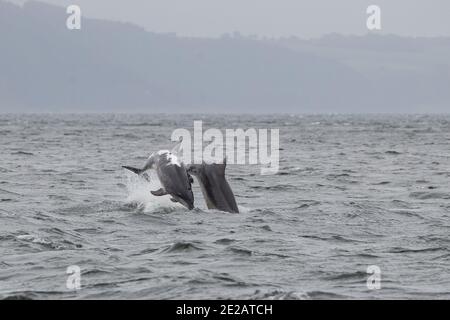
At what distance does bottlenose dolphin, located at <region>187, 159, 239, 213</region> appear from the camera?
21.8 meters

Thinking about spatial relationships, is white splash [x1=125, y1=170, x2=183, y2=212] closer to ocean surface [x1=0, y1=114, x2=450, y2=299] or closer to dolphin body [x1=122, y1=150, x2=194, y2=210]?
ocean surface [x1=0, y1=114, x2=450, y2=299]

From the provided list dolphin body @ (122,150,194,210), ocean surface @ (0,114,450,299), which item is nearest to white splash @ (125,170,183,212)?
ocean surface @ (0,114,450,299)

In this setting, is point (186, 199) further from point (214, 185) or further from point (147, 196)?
point (147, 196)

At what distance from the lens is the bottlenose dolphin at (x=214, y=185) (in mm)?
21812

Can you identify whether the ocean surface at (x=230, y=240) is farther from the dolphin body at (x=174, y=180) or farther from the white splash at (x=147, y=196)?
the dolphin body at (x=174, y=180)

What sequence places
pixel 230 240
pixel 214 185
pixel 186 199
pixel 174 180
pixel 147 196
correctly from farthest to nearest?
1. pixel 147 196
2. pixel 214 185
3. pixel 186 199
4. pixel 174 180
5. pixel 230 240

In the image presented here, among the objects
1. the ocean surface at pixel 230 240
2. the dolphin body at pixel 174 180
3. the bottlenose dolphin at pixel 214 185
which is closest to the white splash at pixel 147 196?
the ocean surface at pixel 230 240

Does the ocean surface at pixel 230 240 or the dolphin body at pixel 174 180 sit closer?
the ocean surface at pixel 230 240

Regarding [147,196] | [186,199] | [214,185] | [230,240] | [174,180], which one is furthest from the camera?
[147,196]

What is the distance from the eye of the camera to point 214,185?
2203 centimetres

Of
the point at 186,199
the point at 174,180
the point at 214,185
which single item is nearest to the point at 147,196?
the point at 214,185

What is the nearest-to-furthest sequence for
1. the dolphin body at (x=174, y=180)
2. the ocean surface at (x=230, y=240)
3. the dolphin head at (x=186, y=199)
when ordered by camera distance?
the ocean surface at (x=230, y=240)
the dolphin body at (x=174, y=180)
the dolphin head at (x=186, y=199)

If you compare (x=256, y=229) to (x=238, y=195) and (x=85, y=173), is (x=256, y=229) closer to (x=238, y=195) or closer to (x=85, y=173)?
(x=238, y=195)

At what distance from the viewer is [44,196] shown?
85.9 feet
